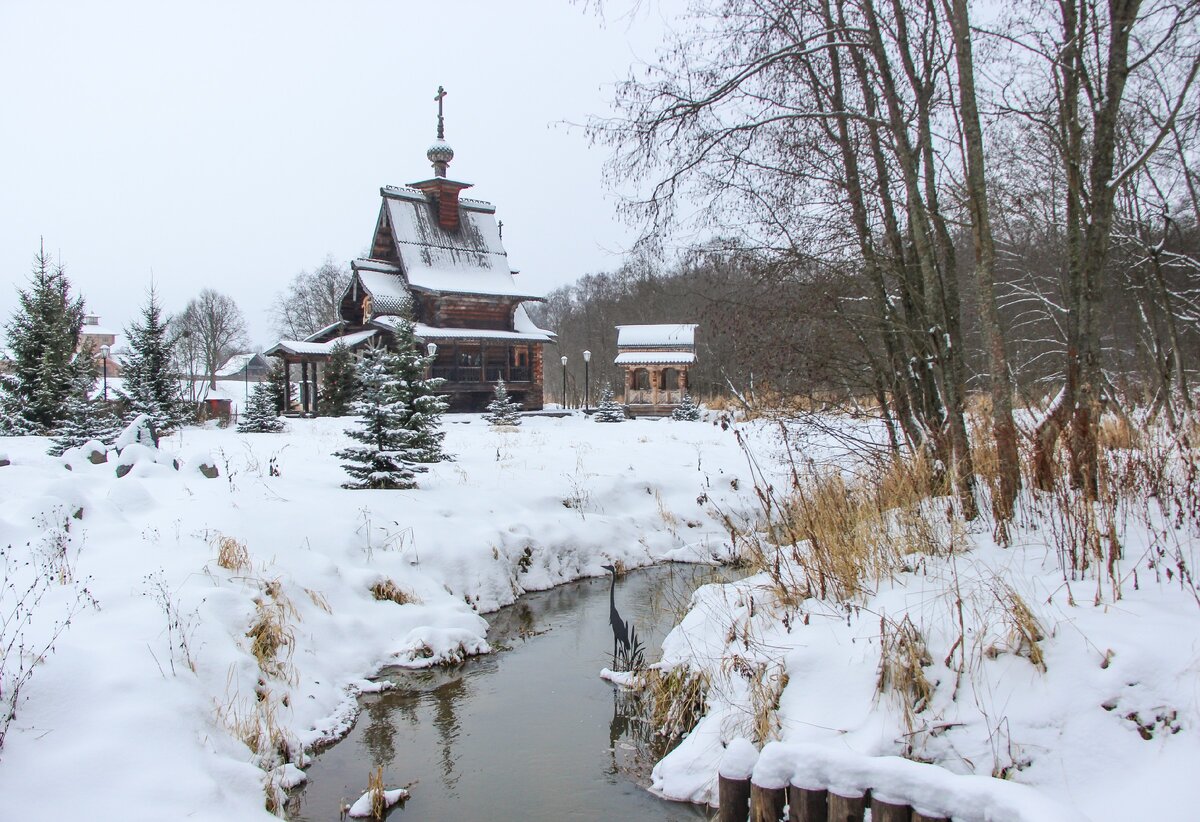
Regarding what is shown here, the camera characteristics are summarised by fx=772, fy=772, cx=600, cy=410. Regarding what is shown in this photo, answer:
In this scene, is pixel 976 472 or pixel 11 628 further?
pixel 976 472

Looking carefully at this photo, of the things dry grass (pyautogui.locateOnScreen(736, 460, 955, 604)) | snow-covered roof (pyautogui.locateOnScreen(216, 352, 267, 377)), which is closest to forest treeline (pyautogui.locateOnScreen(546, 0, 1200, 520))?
dry grass (pyautogui.locateOnScreen(736, 460, 955, 604))

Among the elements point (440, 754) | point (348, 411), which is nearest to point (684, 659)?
point (440, 754)

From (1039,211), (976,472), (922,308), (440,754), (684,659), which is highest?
(1039,211)

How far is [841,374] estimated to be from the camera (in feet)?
27.6

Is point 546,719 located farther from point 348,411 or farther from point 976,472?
point 348,411

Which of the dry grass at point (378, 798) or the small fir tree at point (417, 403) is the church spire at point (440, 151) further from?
the dry grass at point (378, 798)

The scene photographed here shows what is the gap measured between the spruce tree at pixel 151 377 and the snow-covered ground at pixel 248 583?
4.66 metres

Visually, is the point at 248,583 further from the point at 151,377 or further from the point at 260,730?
the point at 151,377

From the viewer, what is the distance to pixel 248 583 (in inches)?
261

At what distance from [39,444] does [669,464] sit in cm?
1253

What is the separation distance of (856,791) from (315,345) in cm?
2670

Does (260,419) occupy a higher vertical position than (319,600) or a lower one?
higher

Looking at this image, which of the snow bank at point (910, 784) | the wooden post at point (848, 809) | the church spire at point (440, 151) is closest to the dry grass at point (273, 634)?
the snow bank at point (910, 784)

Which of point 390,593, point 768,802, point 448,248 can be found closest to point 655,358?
point 448,248
